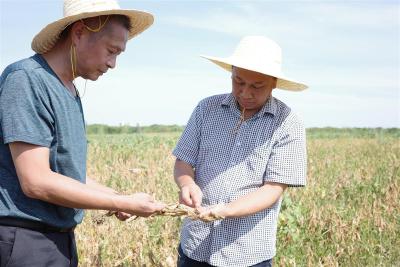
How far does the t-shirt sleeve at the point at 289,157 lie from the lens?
2896 mm

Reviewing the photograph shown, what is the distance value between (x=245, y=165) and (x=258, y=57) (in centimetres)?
57

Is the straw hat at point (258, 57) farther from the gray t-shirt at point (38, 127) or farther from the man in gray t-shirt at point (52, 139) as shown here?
the gray t-shirt at point (38, 127)

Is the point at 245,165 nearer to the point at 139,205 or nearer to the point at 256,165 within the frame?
the point at 256,165

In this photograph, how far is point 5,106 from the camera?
230 centimetres

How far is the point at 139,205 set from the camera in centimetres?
257

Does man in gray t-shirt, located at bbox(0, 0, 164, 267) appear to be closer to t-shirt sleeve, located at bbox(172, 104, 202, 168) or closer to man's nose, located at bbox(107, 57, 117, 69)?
man's nose, located at bbox(107, 57, 117, 69)

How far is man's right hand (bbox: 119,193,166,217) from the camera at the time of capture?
2521 mm

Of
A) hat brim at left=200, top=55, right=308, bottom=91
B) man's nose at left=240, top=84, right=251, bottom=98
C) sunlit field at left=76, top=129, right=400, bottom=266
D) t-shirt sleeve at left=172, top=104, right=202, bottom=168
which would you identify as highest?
hat brim at left=200, top=55, right=308, bottom=91

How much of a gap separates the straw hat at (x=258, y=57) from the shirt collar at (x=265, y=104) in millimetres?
139

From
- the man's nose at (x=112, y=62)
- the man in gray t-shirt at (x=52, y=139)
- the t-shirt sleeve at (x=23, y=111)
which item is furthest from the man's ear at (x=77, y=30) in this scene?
the t-shirt sleeve at (x=23, y=111)

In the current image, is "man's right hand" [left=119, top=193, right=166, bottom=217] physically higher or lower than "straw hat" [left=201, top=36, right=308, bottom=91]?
lower

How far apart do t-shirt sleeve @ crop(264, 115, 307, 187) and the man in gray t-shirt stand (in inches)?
26.3

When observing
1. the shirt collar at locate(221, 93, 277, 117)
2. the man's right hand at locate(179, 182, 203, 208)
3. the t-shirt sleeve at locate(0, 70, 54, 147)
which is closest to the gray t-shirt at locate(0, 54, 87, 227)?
the t-shirt sleeve at locate(0, 70, 54, 147)

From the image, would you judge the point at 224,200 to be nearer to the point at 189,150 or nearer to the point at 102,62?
the point at 189,150
